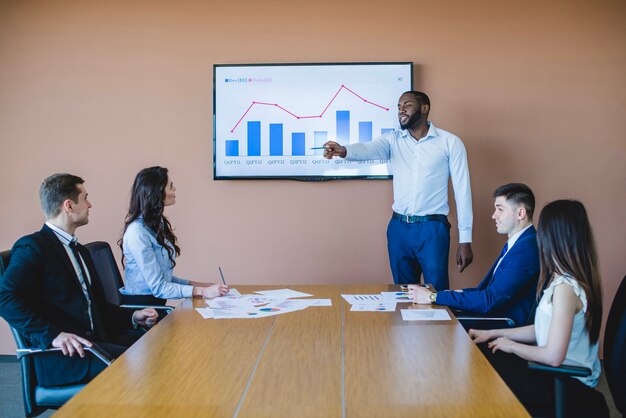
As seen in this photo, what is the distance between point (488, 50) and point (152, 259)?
9.41 feet

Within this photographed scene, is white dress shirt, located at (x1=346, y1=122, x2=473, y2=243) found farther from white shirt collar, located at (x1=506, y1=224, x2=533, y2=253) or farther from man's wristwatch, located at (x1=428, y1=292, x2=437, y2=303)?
man's wristwatch, located at (x1=428, y1=292, x2=437, y2=303)

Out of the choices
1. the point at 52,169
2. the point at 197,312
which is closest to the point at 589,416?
the point at 197,312

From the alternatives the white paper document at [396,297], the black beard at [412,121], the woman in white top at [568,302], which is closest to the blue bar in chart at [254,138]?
the black beard at [412,121]

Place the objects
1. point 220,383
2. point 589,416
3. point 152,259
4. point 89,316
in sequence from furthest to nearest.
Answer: point 152,259, point 89,316, point 589,416, point 220,383

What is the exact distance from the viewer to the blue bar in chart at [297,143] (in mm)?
4488

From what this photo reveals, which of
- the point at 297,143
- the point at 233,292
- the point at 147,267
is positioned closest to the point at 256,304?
the point at 233,292

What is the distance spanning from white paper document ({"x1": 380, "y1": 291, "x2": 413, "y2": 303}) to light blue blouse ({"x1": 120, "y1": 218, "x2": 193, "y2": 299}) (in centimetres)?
101

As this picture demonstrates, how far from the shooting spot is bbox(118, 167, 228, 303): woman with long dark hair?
Result: 10.5 ft

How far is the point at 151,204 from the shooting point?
3.33 metres

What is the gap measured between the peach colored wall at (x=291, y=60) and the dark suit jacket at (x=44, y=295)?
1.91 m

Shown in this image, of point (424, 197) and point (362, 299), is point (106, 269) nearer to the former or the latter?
point (362, 299)

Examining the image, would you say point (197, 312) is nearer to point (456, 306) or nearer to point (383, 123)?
point (456, 306)

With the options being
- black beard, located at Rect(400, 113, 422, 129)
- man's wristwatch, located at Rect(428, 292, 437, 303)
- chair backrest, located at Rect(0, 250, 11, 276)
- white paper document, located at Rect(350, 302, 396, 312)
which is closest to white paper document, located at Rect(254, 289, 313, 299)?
white paper document, located at Rect(350, 302, 396, 312)

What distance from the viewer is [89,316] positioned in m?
2.71
